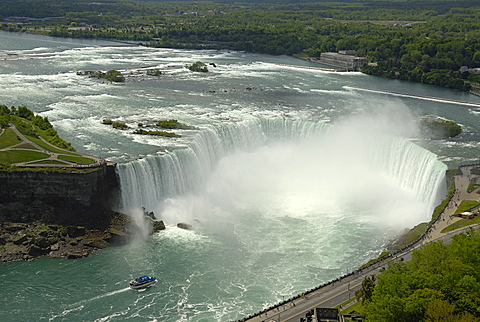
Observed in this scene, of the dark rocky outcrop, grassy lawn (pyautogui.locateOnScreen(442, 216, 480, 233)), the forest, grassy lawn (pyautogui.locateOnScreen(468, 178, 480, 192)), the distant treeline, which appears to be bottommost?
the dark rocky outcrop

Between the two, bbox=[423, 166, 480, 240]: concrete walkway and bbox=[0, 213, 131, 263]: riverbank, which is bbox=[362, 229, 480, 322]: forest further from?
bbox=[0, 213, 131, 263]: riverbank

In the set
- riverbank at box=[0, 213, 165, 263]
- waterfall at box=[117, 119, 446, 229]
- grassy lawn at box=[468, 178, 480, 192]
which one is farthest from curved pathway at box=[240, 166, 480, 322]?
riverbank at box=[0, 213, 165, 263]

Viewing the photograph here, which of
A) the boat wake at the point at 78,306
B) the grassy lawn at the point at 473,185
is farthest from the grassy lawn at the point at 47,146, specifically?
the grassy lawn at the point at 473,185

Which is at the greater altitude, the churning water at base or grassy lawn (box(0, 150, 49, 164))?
grassy lawn (box(0, 150, 49, 164))

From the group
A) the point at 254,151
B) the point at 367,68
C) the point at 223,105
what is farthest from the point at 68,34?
the point at 254,151

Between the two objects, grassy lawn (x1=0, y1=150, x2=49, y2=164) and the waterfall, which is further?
the waterfall

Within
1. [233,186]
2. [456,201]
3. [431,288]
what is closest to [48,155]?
[233,186]
